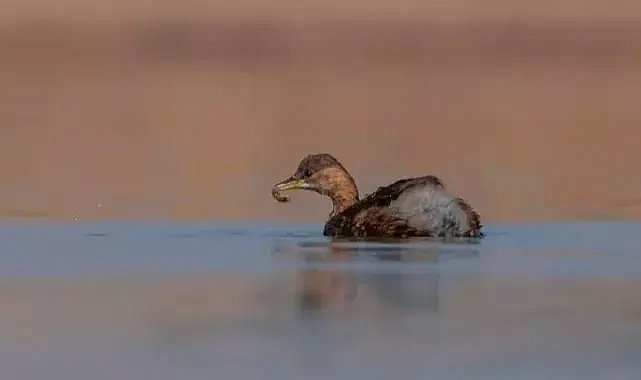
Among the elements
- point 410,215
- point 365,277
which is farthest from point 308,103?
point 365,277

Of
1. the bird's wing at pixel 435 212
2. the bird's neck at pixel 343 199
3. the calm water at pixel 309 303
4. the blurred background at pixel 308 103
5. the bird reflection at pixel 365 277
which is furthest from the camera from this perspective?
the blurred background at pixel 308 103

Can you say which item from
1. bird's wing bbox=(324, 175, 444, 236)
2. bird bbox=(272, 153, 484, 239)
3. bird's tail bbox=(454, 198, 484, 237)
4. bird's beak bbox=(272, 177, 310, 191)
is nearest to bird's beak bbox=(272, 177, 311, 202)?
bird's beak bbox=(272, 177, 310, 191)

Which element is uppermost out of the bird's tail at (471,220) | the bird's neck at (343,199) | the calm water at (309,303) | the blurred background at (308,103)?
the blurred background at (308,103)

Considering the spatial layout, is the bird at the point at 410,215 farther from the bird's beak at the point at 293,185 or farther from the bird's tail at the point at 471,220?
the bird's beak at the point at 293,185

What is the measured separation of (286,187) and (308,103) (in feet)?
32.4

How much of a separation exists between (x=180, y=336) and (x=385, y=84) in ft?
59.0

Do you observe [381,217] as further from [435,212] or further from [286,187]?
[286,187]

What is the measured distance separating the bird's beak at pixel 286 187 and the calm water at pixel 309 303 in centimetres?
62

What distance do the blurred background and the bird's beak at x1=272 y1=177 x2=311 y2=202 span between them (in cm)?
13

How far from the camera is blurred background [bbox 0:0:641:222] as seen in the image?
14.7 meters

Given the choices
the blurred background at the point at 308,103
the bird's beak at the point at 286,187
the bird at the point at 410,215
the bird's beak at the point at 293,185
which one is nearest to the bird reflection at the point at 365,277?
the bird at the point at 410,215

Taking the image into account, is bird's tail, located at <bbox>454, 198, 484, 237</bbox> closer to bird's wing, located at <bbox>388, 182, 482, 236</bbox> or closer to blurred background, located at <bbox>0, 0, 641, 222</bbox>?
bird's wing, located at <bbox>388, 182, 482, 236</bbox>

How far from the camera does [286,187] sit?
1333 centimetres

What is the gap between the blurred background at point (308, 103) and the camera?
14.7 meters
